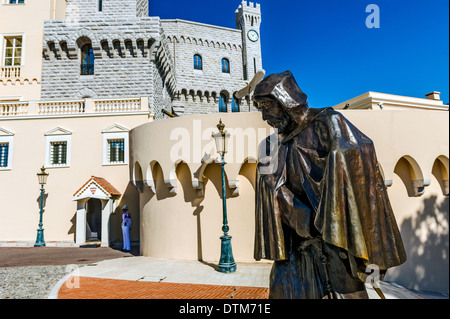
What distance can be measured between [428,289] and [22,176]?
18711 millimetres

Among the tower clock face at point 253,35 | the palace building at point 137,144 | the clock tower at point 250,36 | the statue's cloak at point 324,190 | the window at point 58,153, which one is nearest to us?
the statue's cloak at point 324,190

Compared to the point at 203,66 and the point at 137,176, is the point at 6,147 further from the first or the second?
the point at 203,66

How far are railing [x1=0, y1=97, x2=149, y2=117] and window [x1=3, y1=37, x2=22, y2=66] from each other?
521 centimetres

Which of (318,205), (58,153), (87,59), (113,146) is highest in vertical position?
(87,59)

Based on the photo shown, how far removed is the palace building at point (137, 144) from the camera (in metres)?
8.53

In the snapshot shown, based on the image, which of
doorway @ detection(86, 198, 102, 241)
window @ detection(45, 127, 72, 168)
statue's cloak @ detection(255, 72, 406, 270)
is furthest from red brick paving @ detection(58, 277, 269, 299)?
window @ detection(45, 127, 72, 168)

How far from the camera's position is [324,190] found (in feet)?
6.48

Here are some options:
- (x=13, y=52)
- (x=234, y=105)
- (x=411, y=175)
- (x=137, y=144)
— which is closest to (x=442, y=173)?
(x=411, y=175)

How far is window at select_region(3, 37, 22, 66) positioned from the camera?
67.2 ft

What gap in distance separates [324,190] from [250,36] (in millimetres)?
37581

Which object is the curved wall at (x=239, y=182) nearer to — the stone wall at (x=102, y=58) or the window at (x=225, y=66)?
the stone wall at (x=102, y=58)

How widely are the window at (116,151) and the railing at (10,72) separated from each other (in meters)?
9.98

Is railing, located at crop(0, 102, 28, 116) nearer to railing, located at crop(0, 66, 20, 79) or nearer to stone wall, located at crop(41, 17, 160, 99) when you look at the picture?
stone wall, located at crop(41, 17, 160, 99)

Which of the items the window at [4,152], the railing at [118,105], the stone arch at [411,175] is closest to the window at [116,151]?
the railing at [118,105]
